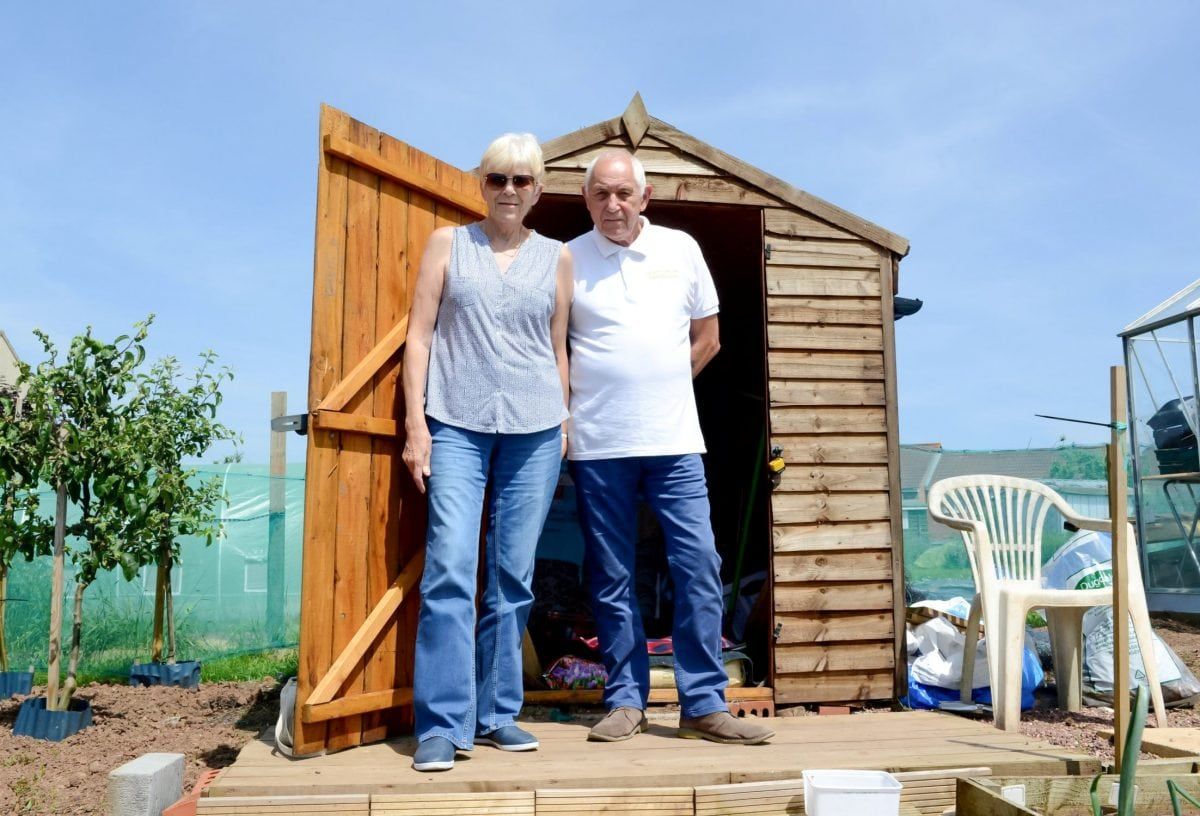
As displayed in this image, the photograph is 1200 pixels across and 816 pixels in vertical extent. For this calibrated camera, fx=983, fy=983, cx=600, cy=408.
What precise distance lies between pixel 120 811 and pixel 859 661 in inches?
113

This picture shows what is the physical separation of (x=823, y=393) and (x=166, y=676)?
12.1ft

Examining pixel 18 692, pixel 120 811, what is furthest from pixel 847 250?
pixel 18 692

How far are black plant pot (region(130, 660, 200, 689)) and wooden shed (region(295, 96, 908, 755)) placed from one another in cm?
241

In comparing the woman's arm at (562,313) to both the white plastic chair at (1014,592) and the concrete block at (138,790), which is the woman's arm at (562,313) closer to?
the concrete block at (138,790)

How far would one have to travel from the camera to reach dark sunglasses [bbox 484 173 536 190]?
9.21ft

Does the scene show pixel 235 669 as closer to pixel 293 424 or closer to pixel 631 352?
pixel 293 424

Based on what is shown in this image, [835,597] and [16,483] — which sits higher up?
[16,483]

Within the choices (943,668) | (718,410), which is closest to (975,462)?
(718,410)

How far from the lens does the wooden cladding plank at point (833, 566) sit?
421 cm

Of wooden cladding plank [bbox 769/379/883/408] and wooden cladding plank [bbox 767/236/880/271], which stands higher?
wooden cladding plank [bbox 767/236/880/271]

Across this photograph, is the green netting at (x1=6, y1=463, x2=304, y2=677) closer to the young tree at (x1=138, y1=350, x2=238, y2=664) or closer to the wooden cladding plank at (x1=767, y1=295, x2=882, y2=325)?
the young tree at (x1=138, y1=350, x2=238, y2=664)

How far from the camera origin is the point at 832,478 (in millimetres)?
4324

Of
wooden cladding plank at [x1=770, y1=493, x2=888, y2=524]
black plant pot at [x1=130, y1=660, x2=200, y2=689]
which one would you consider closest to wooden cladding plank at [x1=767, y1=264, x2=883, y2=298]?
wooden cladding plank at [x1=770, y1=493, x2=888, y2=524]

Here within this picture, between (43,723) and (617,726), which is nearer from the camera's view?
(617,726)
